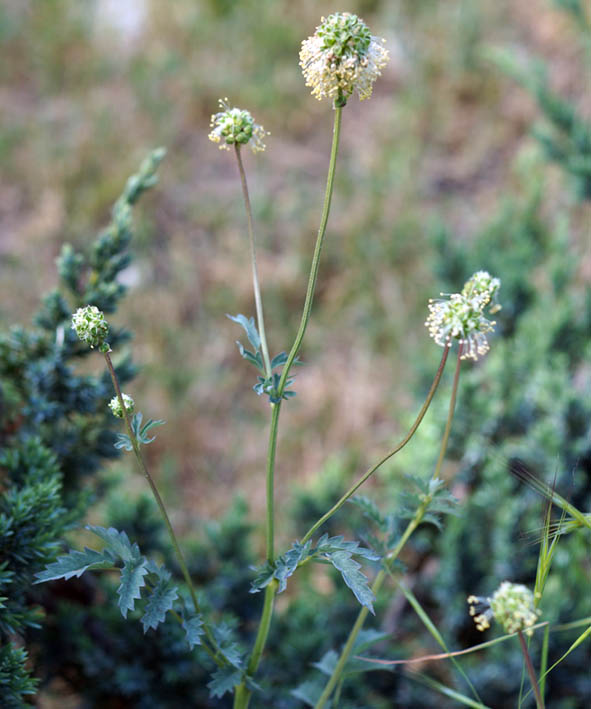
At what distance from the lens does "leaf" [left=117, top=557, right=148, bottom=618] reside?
112 cm

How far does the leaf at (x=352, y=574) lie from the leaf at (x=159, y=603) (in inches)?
11.3

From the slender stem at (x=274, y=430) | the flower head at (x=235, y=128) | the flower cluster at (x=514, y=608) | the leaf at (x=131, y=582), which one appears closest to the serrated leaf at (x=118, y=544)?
the leaf at (x=131, y=582)

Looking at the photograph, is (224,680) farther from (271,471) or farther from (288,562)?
(271,471)

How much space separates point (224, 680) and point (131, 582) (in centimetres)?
29

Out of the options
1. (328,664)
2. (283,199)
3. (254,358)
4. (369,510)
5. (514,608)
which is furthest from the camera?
(283,199)

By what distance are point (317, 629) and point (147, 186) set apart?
1.42 metres

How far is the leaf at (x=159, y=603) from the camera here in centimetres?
116

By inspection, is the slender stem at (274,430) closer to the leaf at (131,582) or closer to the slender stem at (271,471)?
the slender stem at (271,471)

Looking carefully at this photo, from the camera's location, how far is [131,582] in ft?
3.83

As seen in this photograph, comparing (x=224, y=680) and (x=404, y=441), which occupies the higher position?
(x=404, y=441)

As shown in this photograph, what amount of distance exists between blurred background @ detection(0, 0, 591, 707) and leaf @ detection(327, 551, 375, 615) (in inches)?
53.0

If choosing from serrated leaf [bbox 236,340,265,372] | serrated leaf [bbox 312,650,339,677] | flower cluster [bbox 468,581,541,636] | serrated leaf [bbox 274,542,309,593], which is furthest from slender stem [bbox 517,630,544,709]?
serrated leaf [bbox 236,340,265,372]

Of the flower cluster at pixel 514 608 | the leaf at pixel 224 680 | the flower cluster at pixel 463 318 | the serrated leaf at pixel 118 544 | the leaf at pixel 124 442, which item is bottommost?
the leaf at pixel 224 680

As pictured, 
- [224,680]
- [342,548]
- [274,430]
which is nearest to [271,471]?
[274,430]
